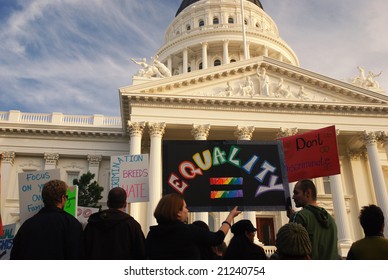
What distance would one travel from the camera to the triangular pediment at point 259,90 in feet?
83.0

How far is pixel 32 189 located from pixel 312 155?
20.1 ft

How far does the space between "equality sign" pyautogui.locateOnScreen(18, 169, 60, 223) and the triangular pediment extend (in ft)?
53.3

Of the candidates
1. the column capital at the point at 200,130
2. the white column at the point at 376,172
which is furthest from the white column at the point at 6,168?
the white column at the point at 376,172

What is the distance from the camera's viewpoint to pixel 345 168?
29562mm

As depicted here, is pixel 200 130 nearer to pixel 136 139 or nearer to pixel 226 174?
pixel 136 139

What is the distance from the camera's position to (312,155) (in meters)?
8.02

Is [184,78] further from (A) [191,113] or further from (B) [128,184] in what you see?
(B) [128,184]

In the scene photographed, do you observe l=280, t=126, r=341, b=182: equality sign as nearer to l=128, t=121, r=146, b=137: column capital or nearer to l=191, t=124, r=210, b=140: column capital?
l=191, t=124, r=210, b=140: column capital

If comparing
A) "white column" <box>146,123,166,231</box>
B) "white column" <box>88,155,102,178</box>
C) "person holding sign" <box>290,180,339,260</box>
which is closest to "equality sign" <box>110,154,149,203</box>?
"person holding sign" <box>290,180,339,260</box>

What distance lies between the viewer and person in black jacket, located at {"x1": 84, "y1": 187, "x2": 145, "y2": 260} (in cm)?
444

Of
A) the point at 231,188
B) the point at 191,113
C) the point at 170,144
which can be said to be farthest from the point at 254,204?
the point at 191,113

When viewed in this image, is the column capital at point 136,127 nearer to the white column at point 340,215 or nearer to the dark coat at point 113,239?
the white column at point 340,215

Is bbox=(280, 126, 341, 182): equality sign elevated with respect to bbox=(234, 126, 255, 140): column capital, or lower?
lower
